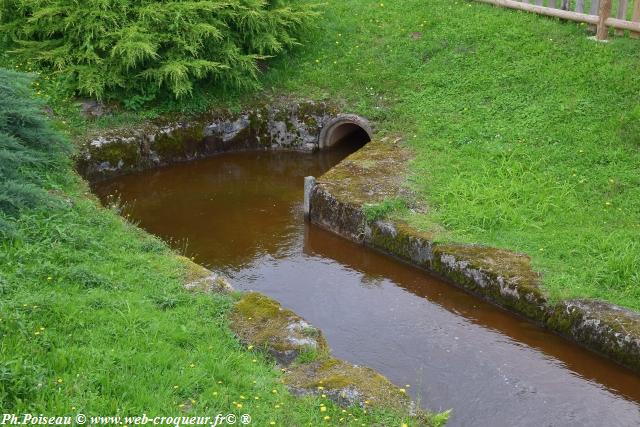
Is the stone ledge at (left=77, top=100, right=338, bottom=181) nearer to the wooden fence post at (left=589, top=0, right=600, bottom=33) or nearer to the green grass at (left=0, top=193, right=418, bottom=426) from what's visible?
the green grass at (left=0, top=193, right=418, bottom=426)

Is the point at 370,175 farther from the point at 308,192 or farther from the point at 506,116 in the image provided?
the point at 506,116

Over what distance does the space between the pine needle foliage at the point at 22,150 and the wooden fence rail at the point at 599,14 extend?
953cm

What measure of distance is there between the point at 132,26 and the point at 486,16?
278 inches

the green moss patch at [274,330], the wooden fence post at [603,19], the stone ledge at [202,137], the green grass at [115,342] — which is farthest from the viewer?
the wooden fence post at [603,19]

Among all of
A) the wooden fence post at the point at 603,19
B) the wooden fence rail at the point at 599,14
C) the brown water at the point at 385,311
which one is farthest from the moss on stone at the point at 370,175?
the wooden fence rail at the point at 599,14

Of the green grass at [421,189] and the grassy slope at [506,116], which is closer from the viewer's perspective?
the green grass at [421,189]

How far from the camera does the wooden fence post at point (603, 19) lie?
14.0 meters

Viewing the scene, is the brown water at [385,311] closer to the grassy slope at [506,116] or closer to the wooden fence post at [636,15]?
the grassy slope at [506,116]

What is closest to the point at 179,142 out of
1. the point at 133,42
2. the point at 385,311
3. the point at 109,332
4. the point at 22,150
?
the point at 133,42

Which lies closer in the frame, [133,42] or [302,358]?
[302,358]

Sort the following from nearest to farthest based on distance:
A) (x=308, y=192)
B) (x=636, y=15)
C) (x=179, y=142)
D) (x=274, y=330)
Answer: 1. (x=274, y=330)
2. (x=308, y=192)
3. (x=636, y=15)
4. (x=179, y=142)

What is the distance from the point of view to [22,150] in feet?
33.1

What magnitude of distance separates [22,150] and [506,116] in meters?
7.73

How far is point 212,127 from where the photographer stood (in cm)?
1429
